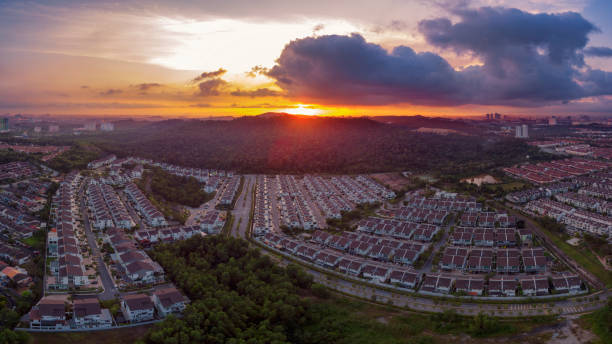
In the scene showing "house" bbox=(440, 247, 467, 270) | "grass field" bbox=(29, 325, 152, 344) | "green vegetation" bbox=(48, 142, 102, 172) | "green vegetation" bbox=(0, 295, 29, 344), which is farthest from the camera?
"green vegetation" bbox=(48, 142, 102, 172)

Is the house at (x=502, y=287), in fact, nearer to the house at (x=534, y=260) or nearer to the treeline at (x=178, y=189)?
the house at (x=534, y=260)

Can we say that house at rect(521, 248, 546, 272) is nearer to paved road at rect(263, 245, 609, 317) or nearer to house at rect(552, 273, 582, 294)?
house at rect(552, 273, 582, 294)

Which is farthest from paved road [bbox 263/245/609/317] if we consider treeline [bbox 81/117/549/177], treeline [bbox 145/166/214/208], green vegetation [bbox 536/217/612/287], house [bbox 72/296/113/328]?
treeline [bbox 81/117/549/177]

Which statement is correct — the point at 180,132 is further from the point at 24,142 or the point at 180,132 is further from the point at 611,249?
the point at 611,249

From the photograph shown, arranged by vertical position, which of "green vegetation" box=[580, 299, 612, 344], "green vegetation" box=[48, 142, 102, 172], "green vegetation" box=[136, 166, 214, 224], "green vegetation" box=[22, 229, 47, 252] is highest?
"green vegetation" box=[48, 142, 102, 172]

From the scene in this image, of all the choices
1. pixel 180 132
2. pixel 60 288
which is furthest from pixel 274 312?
pixel 180 132

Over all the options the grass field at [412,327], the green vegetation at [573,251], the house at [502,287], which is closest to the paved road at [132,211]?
the grass field at [412,327]

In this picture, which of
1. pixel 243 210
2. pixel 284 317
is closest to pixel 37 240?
pixel 243 210
